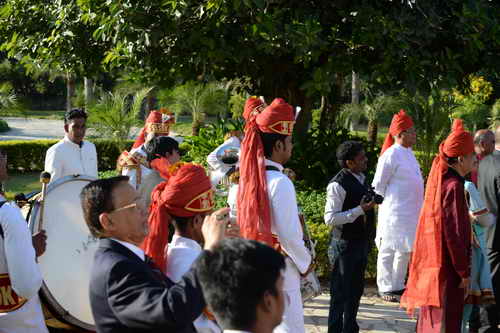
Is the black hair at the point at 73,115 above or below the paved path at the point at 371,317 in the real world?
above

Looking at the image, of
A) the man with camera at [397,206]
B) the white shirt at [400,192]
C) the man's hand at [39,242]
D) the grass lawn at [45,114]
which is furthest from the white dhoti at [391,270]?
the grass lawn at [45,114]

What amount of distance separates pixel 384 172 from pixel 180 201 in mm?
4091

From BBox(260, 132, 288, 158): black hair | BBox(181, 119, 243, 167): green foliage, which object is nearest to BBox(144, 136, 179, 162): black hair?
BBox(260, 132, 288, 158): black hair

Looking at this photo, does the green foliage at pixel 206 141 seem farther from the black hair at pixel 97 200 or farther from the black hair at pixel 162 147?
the black hair at pixel 97 200

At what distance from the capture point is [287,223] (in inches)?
157

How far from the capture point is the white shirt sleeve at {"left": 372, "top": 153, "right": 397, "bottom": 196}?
22.7 feet

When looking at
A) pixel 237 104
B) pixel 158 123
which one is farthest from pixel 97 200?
pixel 237 104

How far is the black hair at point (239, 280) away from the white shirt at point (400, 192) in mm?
5023

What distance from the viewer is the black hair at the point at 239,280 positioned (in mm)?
2039

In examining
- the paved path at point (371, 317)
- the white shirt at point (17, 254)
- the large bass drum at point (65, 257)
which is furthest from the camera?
the paved path at point (371, 317)

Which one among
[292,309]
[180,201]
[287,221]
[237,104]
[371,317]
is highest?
[237,104]

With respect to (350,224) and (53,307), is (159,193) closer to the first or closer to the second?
(53,307)

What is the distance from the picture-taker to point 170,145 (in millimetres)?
5961

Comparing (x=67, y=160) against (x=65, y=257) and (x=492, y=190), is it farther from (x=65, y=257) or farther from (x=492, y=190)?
(x=492, y=190)
